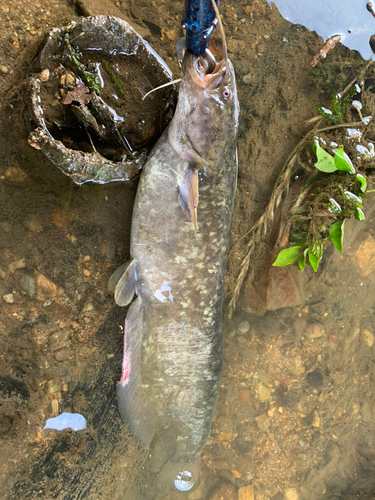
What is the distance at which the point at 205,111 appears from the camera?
2645 millimetres

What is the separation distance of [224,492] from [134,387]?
1915 millimetres

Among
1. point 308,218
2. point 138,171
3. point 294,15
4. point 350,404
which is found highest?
point 294,15

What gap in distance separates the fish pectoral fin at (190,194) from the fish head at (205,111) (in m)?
0.13

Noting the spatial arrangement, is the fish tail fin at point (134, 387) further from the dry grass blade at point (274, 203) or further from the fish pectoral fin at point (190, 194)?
the dry grass blade at point (274, 203)

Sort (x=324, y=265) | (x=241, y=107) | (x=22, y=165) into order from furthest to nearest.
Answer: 1. (x=324, y=265)
2. (x=241, y=107)
3. (x=22, y=165)

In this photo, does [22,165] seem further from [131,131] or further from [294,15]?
[294,15]

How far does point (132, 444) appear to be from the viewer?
11.8 ft

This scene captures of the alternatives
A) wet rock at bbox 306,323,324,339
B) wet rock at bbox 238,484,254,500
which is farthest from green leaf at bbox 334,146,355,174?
wet rock at bbox 238,484,254,500

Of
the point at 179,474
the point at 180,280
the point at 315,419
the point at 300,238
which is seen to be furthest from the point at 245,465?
the point at 300,238

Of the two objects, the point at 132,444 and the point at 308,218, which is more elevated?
the point at 308,218

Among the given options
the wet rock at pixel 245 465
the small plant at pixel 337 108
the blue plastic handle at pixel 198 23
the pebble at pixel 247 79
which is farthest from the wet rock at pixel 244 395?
the blue plastic handle at pixel 198 23

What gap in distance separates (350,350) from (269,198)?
2.31 meters

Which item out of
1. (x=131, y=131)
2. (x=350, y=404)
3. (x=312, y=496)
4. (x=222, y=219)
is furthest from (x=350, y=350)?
(x=131, y=131)

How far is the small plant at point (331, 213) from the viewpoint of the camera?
338cm
